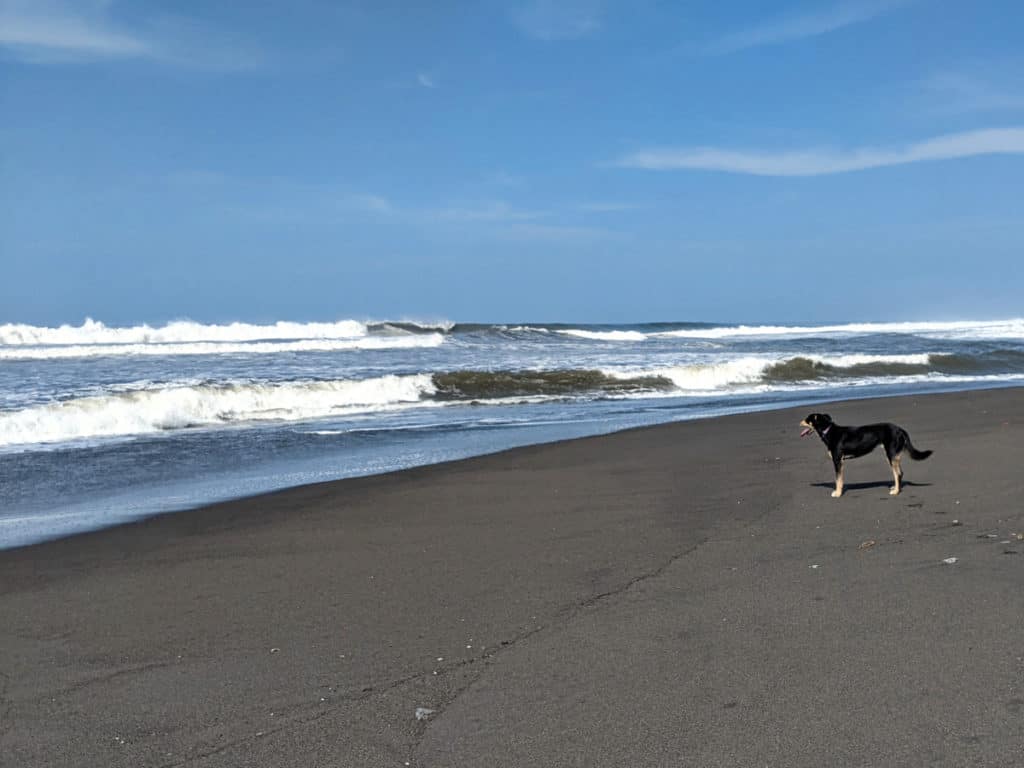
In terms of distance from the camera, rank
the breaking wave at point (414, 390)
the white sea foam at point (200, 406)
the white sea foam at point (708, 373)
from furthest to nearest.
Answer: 1. the white sea foam at point (708, 373)
2. the breaking wave at point (414, 390)
3. the white sea foam at point (200, 406)

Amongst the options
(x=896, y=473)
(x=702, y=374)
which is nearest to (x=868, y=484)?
(x=896, y=473)

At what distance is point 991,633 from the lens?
12.7 ft

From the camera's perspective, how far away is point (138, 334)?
55000 mm

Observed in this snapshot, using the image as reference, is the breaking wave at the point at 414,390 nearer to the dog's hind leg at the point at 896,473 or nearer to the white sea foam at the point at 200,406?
the white sea foam at the point at 200,406

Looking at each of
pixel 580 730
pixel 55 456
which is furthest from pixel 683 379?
pixel 580 730

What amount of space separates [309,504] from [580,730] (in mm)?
5448

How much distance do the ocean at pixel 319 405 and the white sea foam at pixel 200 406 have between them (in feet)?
0.13

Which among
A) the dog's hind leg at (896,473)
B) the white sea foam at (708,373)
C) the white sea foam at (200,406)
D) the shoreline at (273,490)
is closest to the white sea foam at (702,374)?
the white sea foam at (708,373)

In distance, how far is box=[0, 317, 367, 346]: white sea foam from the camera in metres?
53.2

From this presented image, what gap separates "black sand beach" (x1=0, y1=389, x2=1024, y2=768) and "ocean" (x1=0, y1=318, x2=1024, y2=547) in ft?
7.61

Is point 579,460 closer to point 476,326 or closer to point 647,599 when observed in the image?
point 647,599

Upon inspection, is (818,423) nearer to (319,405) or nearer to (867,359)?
(319,405)

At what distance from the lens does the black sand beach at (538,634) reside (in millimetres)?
3197

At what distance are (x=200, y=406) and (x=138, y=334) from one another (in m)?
40.5
